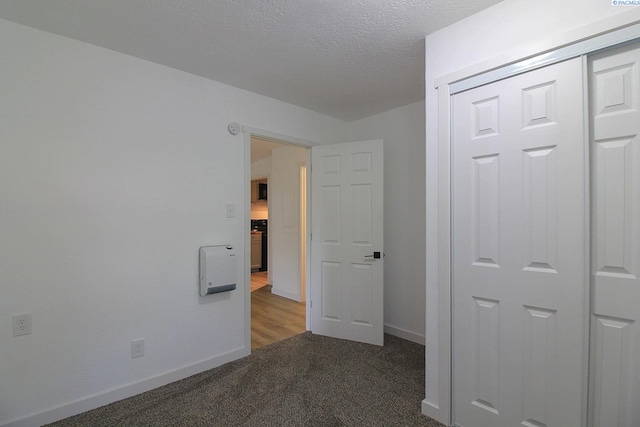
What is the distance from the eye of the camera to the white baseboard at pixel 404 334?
2.94 meters

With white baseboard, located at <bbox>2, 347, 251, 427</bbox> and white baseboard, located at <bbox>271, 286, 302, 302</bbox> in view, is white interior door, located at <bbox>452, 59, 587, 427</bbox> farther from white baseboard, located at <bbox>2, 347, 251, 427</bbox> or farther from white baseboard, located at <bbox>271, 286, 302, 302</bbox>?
white baseboard, located at <bbox>271, 286, 302, 302</bbox>

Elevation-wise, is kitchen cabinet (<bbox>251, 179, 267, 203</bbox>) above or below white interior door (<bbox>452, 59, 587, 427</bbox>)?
above

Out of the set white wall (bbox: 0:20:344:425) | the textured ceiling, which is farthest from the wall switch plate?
the textured ceiling

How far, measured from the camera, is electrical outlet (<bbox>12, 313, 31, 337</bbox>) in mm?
1689

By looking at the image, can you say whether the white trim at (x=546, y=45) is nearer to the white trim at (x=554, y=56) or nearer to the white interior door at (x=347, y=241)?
the white trim at (x=554, y=56)

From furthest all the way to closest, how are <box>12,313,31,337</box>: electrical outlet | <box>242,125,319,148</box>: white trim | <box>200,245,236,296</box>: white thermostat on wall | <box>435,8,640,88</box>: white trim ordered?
<box>242,125,319,148</box>: white trim → <box>200,245,236,296</box>: white thermostat on wall → <box>12,313,31,337</box>: electrical outlet → <box>435,8,640,88</box>: white trim

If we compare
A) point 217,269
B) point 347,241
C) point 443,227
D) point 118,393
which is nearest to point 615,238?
point 443,227

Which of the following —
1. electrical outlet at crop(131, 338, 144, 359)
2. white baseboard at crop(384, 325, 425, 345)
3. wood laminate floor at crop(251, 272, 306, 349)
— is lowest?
wood laminate floor at crop(251, 272, 306, 349)

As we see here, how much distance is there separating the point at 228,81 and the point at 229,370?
8.28 feet

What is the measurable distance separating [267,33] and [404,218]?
7.25 ft

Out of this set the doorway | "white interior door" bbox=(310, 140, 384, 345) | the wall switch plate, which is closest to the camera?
the wall switch plate

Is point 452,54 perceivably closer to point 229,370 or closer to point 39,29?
point 39,29

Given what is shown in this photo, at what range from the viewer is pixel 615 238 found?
1280 mm

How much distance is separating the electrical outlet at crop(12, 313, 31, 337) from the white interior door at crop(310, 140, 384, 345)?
7.53 feet
